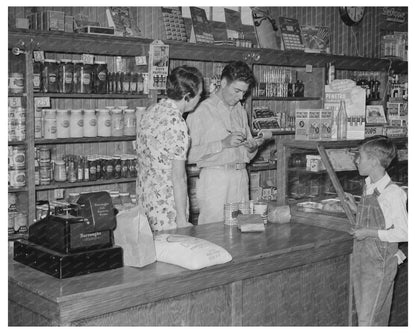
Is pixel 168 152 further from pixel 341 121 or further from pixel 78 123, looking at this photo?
pixel 78 123

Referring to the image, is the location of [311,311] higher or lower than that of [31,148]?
lower

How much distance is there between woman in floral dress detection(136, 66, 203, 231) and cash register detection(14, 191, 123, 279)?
1163mm

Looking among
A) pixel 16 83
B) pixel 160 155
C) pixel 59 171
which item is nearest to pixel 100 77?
pixel 16 83

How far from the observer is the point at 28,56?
4.91m

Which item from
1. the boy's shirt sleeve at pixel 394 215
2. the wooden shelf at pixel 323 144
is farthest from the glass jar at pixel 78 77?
the boy's shirt sleeve at pixel 394 215

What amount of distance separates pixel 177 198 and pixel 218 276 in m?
1.08

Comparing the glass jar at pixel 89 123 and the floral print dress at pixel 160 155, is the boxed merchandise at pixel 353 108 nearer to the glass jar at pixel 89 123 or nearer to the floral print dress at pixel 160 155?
the floral print dress at pixel 160 155

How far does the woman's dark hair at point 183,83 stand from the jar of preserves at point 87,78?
1483mm

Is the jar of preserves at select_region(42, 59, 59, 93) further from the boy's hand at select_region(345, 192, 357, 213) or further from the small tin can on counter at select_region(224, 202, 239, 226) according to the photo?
the boy's hand at select_region(345, 192, 357, 213)

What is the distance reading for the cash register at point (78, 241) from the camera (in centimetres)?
266

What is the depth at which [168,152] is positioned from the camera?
393 cm

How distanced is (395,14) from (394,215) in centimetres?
634

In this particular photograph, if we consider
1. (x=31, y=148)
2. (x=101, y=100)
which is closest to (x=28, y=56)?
(x=31, y=148)

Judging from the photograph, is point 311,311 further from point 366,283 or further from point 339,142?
point 339,142
